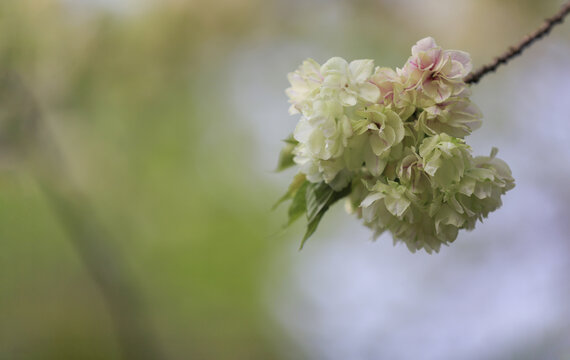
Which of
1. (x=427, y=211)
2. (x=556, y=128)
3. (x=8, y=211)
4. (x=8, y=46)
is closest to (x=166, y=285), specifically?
(x=8, y=211)

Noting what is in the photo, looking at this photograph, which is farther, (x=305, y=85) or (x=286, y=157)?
(x=286, y=157)

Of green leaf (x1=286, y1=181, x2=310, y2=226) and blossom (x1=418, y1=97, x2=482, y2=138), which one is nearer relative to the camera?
blossom (x1=418, y1=97, x2=482, y2=138)

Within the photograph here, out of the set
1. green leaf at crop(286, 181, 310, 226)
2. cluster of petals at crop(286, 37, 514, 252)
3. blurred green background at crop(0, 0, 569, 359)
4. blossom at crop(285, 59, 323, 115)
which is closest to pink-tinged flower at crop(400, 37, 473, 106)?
cluster of petals at crop(286, 37, 514, 252)

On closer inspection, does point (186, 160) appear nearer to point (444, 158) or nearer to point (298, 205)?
point (298, 205)

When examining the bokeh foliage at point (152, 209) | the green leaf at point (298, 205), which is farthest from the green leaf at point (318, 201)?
the bokeh foliage at point (152, 209)

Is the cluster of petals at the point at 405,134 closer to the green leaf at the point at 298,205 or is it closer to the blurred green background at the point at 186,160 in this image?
the green leaf at the point at 298,205

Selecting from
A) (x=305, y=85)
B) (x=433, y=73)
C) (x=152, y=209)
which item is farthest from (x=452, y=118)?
(x=152, y=209)

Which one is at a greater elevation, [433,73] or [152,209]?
[152,209]

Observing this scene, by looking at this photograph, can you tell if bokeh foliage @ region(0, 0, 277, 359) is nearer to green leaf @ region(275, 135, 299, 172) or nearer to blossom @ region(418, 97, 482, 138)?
green leaf @ region(275, 135, 299, 172)
